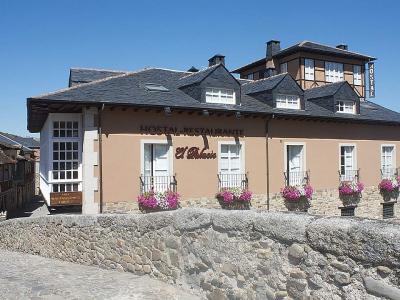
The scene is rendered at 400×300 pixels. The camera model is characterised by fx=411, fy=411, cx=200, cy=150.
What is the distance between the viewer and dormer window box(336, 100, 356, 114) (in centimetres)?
1816

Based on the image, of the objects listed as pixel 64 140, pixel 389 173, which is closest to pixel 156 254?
pixel 64 140

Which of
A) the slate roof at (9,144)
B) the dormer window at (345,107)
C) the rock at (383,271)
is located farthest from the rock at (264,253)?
the slate roof at (9,144)

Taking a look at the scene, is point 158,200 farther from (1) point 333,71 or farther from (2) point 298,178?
(1) point 333,71

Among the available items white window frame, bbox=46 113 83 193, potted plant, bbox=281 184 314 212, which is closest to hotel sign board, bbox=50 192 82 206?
white window frame, bbox=46 113 83 193

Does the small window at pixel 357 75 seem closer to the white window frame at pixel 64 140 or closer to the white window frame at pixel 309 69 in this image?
the white window frame at pixel 309 69

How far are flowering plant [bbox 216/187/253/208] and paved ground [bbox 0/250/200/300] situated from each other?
6.50 m

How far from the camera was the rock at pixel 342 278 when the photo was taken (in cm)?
381

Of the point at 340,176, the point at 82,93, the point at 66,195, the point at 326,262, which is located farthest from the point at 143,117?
the point at 326,262

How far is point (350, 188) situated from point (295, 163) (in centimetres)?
274

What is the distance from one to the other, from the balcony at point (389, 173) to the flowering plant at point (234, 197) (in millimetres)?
7893

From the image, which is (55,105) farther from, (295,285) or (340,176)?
(340,176)

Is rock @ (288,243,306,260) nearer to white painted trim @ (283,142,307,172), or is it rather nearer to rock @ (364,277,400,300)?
rock @ (364,277,400,300)

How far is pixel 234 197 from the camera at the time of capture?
1453 cm

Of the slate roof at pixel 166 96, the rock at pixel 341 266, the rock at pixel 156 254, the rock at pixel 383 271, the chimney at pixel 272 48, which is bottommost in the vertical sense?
the rock at pixel 156 254
